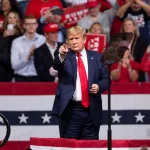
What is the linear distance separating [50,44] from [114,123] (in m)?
1.66

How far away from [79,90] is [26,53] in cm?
313

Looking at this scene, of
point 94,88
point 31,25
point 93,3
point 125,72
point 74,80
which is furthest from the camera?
point 93,3

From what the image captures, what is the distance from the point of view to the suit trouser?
8.90 m

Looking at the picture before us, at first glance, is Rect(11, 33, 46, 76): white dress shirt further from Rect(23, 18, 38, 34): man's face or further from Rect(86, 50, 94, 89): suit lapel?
Rect(86, 50, 94, 89): suit lapel

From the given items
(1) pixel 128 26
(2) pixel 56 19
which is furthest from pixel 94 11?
(1) pixel 128 26

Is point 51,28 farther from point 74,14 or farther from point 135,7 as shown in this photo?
point 135,7

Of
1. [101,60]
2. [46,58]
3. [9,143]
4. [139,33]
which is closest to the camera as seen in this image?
[101,60]

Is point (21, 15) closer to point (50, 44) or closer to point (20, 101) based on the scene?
point (50, 44)

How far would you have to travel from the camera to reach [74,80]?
29.0 ft

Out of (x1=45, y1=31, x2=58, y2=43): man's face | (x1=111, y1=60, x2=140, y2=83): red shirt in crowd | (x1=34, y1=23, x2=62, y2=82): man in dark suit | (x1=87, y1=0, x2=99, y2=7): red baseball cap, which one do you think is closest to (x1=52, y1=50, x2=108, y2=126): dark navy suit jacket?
(x1=111, y1=60, x2=140, y2=83): red shirt in crowd

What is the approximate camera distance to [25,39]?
1202 cm

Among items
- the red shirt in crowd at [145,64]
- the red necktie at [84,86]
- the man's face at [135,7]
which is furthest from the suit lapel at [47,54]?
the red necktie at [84,86]

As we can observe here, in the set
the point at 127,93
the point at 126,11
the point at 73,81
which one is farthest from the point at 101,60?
the point at 126,11

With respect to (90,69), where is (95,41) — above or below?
above
